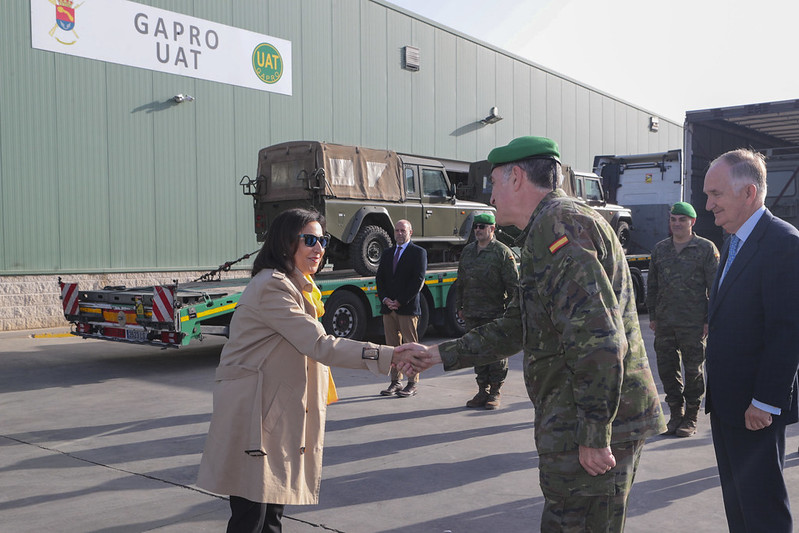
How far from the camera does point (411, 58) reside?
21047 millimetres

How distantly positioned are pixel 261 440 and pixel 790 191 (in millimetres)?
12586

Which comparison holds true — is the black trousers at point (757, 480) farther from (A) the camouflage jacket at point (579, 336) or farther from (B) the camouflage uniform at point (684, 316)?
(B) the camouflage uniform at point (684, 316)

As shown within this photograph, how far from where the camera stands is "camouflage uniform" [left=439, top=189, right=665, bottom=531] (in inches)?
89.2

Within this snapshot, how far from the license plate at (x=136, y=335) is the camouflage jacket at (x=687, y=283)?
6223 mm

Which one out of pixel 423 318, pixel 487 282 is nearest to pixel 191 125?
pixel 423 318

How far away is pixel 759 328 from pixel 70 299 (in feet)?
30.1

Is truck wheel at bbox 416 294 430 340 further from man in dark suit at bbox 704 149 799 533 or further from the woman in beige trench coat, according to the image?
the woman in beige trench coat

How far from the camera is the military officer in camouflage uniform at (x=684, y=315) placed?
620 centimetres

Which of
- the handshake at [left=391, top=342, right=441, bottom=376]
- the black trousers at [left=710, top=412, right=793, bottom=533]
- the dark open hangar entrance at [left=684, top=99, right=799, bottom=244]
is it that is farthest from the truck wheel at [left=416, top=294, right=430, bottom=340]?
the black trousers at [left=710, top=412, right=793, bottom=533]

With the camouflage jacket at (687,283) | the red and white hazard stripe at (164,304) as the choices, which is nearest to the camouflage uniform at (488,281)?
the camouflage jacket at (687,283)

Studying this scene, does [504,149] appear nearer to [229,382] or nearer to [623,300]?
[623,300]

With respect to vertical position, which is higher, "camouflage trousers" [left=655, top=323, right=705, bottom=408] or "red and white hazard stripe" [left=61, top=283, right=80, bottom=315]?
"red and white hazard stripe" [left=61, top=283, right=80, bottom=315]

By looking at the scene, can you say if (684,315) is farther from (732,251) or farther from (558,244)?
(558,244)

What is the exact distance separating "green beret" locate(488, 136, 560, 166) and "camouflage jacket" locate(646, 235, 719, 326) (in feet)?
13.6
